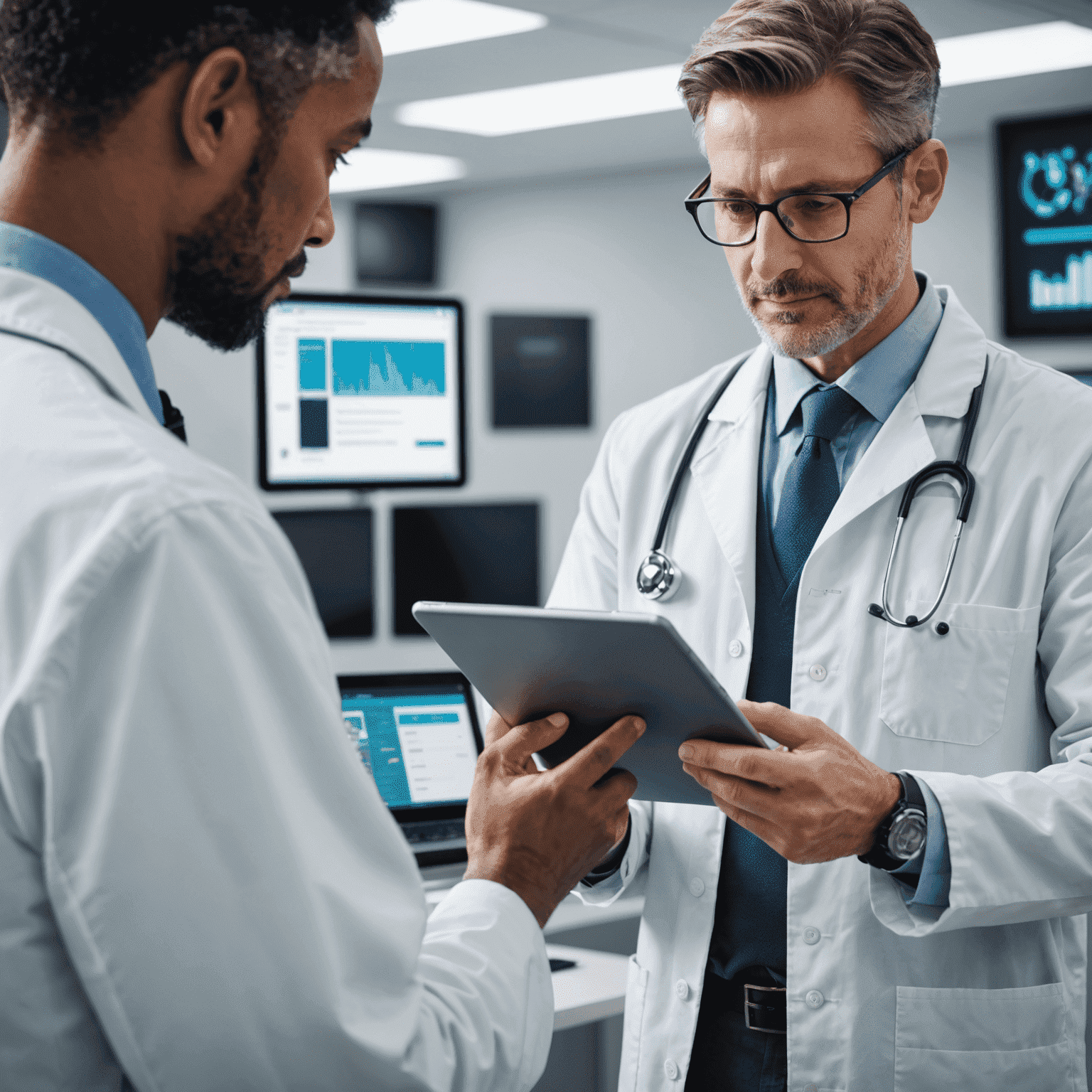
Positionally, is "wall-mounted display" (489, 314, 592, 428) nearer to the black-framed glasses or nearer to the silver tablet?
the black-framed glasses

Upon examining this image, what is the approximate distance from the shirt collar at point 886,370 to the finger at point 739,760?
464 mm

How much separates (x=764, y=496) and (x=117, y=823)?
2.96 feet

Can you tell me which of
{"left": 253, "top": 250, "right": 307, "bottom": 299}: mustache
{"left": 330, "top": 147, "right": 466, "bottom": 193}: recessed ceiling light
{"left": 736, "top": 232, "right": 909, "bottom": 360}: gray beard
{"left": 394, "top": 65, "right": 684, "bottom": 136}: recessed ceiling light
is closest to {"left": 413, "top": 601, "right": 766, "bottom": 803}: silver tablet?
{"left": 253, "top": 250, "right": 307, "bottom": 299}: mustache

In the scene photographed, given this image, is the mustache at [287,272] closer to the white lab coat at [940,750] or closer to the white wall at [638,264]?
the white lab coat at [940,750]

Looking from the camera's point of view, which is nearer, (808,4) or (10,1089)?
(10,1089)

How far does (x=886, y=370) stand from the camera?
49.8 inches

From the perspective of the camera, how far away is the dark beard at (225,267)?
68 centimetres

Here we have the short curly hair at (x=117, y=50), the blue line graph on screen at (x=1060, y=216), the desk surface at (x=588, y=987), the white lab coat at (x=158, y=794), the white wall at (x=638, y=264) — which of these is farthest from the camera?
the white wall at (x=638, y=264)

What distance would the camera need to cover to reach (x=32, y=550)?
54 centimetres

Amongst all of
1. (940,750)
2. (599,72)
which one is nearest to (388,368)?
(940,750)

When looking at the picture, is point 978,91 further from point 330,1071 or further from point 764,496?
point 330,1071

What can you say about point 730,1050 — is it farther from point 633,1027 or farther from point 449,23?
point 449,23

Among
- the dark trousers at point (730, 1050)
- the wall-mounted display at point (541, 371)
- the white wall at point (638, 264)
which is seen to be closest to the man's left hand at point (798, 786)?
the dark trousers at point (730, 1050)

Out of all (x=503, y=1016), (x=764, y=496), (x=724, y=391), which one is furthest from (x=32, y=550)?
(x=724, y=391)
